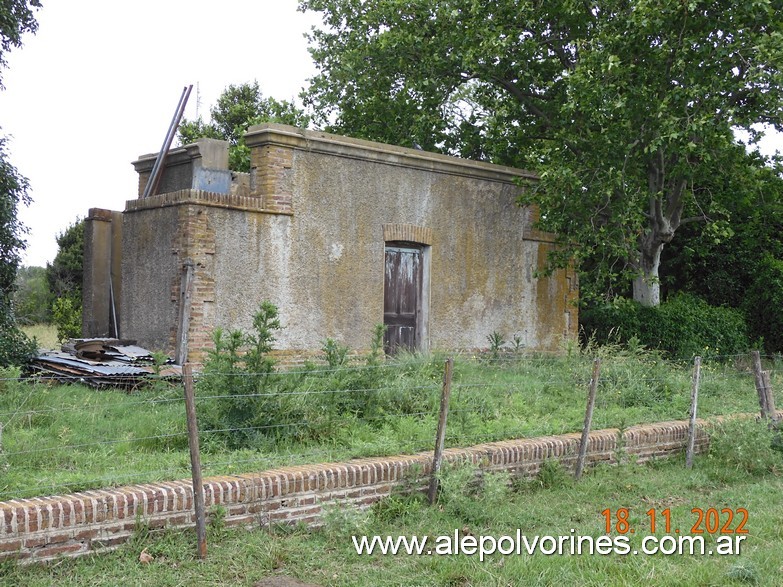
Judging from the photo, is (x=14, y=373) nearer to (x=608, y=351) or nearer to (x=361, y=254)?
(x=361, y=254)

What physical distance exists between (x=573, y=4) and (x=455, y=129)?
15.6ft

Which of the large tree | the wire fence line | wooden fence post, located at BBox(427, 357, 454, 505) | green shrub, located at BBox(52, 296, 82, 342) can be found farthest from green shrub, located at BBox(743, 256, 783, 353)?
green shrub, located at BBox(52, 296, 82, 342)

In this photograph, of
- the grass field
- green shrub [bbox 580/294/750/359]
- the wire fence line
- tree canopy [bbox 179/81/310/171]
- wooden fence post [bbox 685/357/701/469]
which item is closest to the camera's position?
the grass field

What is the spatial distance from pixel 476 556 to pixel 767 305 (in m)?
17.0

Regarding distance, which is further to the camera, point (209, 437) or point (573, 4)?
point (573, 4)

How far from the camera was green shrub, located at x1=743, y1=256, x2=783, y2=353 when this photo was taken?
20.6 m

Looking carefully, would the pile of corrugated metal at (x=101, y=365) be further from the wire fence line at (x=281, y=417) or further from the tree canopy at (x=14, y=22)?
the tree canopy at (x=14, y=22)

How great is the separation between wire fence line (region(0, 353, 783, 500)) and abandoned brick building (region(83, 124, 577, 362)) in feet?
6.64

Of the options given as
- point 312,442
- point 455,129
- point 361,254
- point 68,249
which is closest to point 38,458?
point 312,442

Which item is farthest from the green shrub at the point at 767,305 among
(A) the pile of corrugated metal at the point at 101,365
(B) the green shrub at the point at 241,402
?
(B) the green shrub at the point at 241,402

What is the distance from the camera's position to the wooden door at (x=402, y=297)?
1480cm

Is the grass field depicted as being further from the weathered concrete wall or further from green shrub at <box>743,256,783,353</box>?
green shrub at <box>743,256,783,353</box>

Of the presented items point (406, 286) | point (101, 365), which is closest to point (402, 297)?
point (406, 286)

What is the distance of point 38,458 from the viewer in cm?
707
